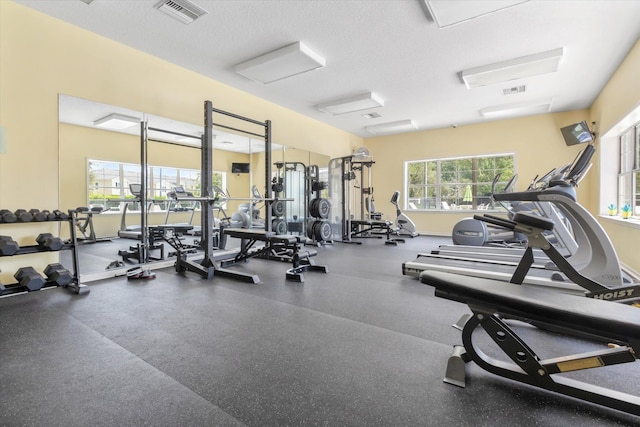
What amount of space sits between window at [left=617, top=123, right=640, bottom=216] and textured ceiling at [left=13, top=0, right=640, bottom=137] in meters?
1.04

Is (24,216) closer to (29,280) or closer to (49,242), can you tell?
(49,242)

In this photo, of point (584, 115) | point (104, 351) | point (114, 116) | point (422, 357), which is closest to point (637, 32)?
point (584, 115)

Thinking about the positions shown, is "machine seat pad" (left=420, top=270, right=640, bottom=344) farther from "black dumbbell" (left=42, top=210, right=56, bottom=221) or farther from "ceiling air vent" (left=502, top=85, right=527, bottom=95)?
"ceiling air vent" (left=502, top=85, right=527, bottom=95)

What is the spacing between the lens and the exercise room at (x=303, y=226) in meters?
1.40

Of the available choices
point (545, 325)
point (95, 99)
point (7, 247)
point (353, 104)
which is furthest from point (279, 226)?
point (545, 325)

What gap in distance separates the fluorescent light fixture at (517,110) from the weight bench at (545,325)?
6013 millimetres

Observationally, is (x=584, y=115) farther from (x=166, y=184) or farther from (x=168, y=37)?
(x=166, y=184)

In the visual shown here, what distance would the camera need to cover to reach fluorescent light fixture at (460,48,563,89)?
155 inches

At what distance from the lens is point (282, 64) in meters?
4.11

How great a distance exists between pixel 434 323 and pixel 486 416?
3.35 ft

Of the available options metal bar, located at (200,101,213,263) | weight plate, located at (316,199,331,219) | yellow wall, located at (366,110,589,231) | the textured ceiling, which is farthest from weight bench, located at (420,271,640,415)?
yellow wall, located at (366,110,589,231)

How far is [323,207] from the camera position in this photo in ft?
19.1

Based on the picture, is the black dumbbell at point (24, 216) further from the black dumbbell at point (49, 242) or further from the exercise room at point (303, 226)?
the black dumbbell at point (49, 242)

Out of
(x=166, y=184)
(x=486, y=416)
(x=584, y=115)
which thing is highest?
(x=584, y=115)
